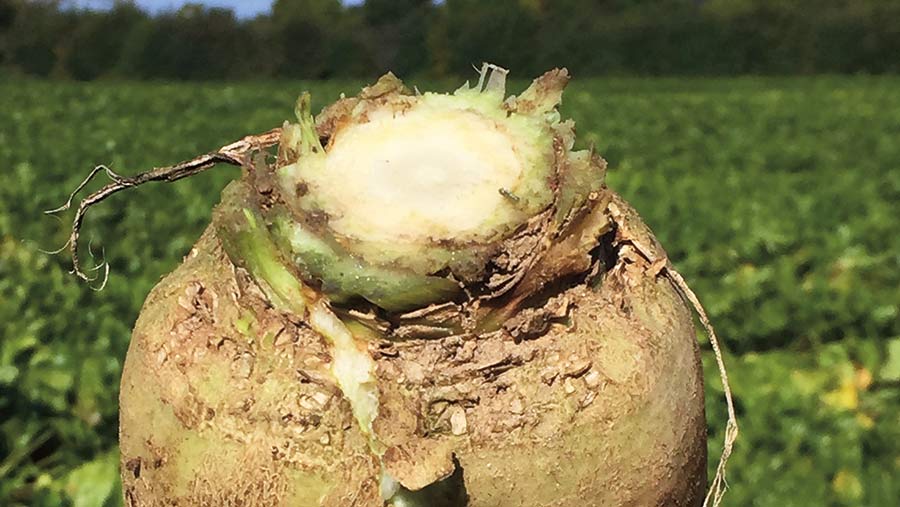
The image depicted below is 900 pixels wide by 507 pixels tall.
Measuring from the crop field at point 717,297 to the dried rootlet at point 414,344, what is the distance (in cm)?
22

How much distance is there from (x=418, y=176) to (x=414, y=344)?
231 millimetres

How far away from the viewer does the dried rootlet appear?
1.30 meters

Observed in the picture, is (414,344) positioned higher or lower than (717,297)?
higher

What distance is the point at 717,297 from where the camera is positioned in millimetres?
5383

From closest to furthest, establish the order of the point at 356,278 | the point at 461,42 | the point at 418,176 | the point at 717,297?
1. the point at 356,278
2. the point at 418,176
3. the point at 717,297
4. the point at 461,42

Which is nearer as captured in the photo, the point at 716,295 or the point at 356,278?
the point at 356,278

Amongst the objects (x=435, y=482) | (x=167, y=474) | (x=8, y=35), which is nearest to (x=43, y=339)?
(x=167, y=474)

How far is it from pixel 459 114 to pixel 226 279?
41 centimetres

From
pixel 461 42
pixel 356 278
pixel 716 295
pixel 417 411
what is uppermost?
pixel 356 278

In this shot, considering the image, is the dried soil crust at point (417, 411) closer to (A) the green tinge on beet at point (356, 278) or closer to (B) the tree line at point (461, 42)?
(A) the green tinge on beet at point (356, 278)

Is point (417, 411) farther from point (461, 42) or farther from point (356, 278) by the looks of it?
point (461, 42)

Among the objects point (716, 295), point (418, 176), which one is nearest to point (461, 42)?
point (716, 295)

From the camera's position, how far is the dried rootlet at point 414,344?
130 centimetres

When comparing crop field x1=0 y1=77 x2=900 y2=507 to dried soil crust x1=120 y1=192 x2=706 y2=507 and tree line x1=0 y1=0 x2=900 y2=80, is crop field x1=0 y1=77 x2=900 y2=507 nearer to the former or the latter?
dried soil crust x1=120 y1=192 x2=706 y2=507
